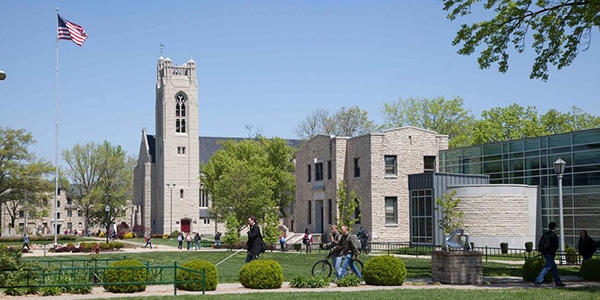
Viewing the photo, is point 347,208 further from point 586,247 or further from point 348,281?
point 348,281

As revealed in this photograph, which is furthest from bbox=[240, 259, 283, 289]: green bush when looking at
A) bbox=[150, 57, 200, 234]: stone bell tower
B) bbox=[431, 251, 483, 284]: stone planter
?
bbox=[150, 57, 200, 234]: stone bell tower

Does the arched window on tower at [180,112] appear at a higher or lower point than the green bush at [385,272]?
higher

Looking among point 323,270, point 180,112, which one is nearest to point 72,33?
point 323,270

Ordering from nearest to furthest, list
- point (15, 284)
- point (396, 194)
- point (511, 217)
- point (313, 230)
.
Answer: point (15, 284) < point (511, 217) < point (396, 194) < point (313, 230)

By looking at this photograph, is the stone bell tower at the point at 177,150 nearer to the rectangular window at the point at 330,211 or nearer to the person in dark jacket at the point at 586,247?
the rectangular window at the point at 330,211

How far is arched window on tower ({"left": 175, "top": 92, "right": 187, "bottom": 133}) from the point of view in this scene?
102 m

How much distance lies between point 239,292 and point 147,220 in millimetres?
88241

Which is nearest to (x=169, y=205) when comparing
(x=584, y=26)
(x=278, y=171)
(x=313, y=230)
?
(x=278, y=171)

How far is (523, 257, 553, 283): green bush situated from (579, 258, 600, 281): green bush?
1.39 m

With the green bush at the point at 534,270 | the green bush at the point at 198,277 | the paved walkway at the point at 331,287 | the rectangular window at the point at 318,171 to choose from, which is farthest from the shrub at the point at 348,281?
the rectangular window at the point at 318,171

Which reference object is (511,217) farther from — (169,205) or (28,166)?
(169,205)

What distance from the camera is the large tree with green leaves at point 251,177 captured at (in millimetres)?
64875

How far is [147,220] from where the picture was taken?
104 meters

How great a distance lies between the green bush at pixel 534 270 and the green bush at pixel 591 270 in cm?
139
